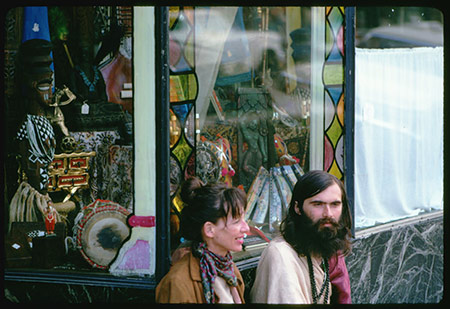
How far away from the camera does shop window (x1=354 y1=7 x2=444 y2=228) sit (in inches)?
191

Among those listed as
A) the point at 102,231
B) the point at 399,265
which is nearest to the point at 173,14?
the point at 102,231

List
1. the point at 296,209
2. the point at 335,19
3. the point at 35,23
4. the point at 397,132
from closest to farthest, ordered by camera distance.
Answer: the point at 296,209
the point at 35,23
the point at 335,19
the point at 397,132

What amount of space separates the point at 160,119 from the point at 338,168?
1836 millimetres

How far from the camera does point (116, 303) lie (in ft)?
11.7

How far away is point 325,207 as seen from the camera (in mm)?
3197

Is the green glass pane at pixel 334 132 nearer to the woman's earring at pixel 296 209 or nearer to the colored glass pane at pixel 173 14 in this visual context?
the woman's earring at pixel 296 209

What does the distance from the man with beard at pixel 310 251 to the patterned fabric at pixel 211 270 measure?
29 centimetres

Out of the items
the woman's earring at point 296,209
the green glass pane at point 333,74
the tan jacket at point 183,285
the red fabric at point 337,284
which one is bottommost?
the red fabric at point 337,284

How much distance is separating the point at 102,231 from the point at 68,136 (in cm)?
76

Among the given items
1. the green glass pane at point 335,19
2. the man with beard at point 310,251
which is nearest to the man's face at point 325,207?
the man with beard at point 310,251

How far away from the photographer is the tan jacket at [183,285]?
2551 mm

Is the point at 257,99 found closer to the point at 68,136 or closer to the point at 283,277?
→ the point at 68,136

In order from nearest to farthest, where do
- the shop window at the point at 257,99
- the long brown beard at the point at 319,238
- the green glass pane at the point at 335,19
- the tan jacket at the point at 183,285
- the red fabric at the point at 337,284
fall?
the tan jacket at the point at 183,285 < the long brown beard at the point at 319,238 < the red fabric at the point at 337,284 < the shop window at the point at 257,99 < the green glass pane at the point at 335,19

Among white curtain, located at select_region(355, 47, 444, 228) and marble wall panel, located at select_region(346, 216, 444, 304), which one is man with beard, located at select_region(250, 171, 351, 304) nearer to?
marble wall panel, located at select_region(346, 216, 444, 304)
